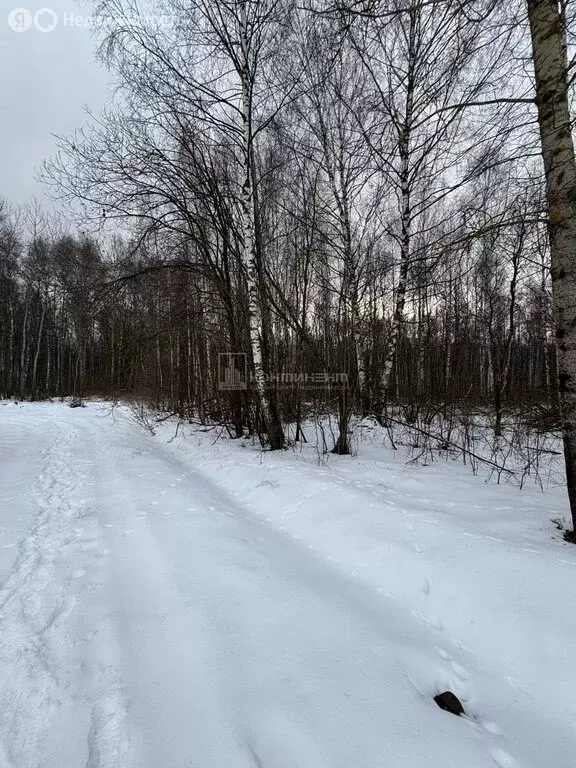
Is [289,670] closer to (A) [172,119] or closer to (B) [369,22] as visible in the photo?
(B) [369,22]

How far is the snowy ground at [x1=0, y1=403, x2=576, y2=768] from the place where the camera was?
144 centimetres

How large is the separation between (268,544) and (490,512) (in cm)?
258

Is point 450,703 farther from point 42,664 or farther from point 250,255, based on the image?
point 250,255

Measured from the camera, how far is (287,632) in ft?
6.86

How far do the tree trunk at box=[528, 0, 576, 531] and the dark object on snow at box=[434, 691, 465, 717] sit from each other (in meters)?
2.26

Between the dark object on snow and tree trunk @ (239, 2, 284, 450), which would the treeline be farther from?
the dark object on snow

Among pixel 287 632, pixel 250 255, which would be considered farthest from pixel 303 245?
pixel 287 632

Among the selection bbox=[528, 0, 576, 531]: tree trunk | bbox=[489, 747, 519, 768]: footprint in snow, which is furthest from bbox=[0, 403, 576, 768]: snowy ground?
bbox=[528, 0, 576, 531]: tree trunk

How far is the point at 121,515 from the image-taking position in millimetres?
3943

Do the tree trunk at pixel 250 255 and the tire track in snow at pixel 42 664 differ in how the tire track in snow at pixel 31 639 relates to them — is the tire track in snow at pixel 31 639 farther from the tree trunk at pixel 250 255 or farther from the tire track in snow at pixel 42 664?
the tree trunk at pixel 250 255

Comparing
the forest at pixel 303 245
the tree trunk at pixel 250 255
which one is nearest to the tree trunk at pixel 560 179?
the forest at pixel 303 245

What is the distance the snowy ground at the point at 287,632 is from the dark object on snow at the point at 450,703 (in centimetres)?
5

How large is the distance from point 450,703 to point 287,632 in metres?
0.91

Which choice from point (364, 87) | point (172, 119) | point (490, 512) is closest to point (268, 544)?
point (490, 512)
